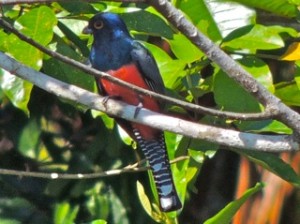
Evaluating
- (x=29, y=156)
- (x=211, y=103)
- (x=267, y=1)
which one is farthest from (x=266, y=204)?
(x=267, y=1)

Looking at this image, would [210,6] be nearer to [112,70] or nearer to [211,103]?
[112,70]

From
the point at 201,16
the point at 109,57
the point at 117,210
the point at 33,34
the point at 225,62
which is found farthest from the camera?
the point at 117,210

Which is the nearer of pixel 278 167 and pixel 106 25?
pixel 278 167

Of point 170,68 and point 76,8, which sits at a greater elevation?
point 76,8

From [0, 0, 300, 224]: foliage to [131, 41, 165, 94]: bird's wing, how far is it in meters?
0.03

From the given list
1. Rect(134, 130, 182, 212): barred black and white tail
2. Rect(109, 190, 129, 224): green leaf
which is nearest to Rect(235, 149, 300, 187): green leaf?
Rect(134, 130, 182, 212): barred black and white tail

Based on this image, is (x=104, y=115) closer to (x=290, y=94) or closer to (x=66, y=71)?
(x=66, y=71)

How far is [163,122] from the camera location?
8.68ft

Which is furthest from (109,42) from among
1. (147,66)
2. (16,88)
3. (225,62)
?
(225,62)

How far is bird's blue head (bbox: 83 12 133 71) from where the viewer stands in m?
3.50

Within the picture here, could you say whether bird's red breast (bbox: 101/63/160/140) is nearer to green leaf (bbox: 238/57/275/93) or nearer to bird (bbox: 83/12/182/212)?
bird (bbox: 83/12/182/212)

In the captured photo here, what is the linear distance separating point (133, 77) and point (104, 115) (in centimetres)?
18

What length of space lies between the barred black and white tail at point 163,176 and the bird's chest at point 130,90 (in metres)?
0.14


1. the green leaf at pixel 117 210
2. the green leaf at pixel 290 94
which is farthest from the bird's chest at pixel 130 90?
the green leaf at pixel 117 210
